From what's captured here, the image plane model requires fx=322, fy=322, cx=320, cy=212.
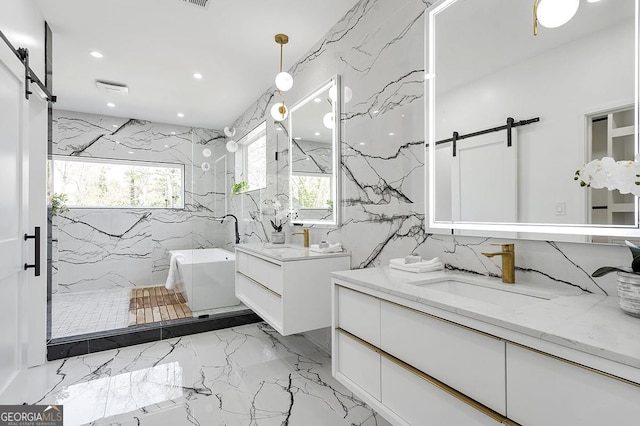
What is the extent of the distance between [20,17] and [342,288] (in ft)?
9.01

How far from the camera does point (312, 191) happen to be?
3016 mm

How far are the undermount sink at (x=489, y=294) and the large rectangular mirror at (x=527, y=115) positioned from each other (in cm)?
27

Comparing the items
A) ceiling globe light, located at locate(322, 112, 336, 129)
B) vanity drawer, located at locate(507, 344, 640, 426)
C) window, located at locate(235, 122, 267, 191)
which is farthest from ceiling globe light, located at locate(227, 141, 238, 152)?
vanity drawer, located at locate(507, 344, 640, 426)

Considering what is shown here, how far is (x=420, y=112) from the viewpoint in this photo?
1.90m

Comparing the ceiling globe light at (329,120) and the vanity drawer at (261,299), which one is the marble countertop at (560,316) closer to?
the vanity drawer at (261,299)

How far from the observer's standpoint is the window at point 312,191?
2803mm

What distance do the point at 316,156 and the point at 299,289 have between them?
4.05 ft

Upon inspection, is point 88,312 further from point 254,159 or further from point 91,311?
point 254,159

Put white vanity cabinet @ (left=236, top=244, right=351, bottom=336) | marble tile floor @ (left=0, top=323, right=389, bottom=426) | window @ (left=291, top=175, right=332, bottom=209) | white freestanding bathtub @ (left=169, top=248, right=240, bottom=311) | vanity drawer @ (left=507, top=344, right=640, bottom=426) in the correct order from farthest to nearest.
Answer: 1. white freestanding bathtub @ (left=169, top=248, right=240, bottom=311)
2. window @ (left=291, top=175, right=332, bottom=209)
3. white vanity cabinet @ (left=236, top=244, right=351, bottom=336)
4. marble tile floor @ (left=0, top=323, right=389, bottom=426)
5. vanity drawer @ (left=507, top=344, right=640, bottom=426)

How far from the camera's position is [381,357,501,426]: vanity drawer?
3.45ft

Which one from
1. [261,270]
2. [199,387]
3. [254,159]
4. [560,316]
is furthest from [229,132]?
[560,316]

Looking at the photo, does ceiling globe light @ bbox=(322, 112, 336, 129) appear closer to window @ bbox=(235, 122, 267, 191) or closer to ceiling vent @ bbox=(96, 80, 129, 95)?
window @ bbox=(235, 122, 267, 191)

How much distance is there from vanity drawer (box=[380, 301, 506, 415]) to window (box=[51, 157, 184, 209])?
12.0 ft

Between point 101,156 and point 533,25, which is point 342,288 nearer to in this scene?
point 533,25
